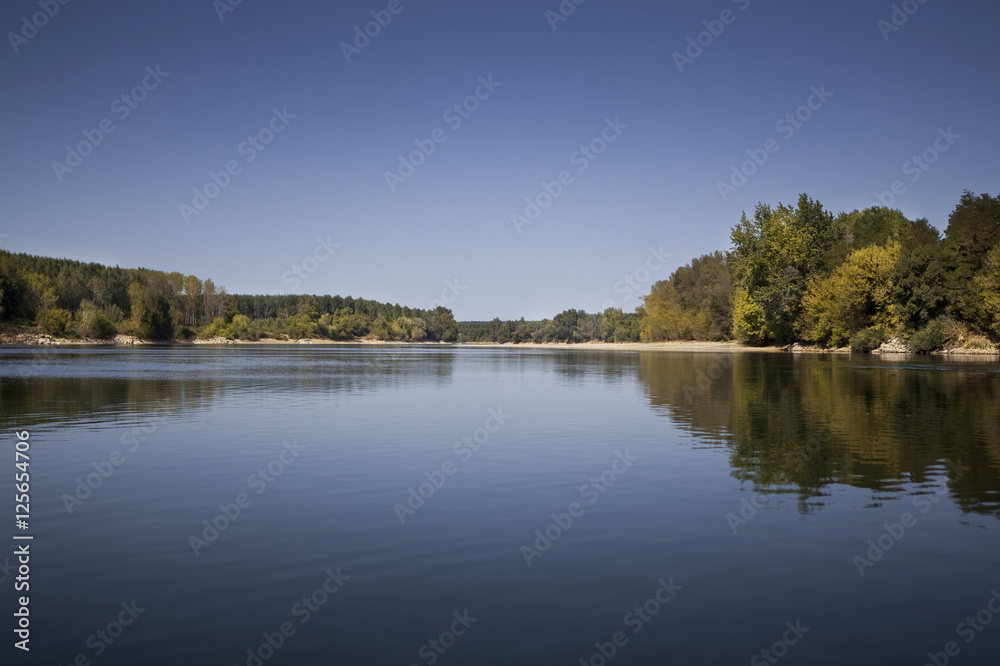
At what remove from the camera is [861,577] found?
28.0 feet

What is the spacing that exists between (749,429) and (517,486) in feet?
34.4

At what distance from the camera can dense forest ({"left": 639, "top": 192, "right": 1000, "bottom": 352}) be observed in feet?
243

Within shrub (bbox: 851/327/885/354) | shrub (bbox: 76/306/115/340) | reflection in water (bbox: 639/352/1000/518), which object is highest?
shrub (bbox: 76/306/115/340)

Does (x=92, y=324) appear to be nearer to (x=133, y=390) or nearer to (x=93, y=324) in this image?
(x=93, y=324)

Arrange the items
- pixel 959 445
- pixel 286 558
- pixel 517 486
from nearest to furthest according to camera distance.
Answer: pixel 286 558, pixel 517 486, pixel 959 445

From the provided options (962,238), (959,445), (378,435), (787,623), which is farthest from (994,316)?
(787,623)

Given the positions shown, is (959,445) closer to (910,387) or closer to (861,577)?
(861,577)

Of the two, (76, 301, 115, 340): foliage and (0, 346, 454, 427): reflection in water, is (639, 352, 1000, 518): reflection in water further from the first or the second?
(76, 301, 115, 340): foliage

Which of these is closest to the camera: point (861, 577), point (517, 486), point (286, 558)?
point (861, 577)

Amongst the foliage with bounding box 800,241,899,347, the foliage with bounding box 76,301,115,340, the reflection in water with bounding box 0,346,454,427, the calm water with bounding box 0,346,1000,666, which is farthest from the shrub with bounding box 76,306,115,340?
the calm water with bounding box 0,346,1000,666

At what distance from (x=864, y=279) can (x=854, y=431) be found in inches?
2883

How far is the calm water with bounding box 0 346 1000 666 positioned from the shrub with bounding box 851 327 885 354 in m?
72.3

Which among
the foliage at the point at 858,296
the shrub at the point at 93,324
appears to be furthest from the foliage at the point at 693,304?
the shrub at the point at 93,324

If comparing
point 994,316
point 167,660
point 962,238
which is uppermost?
point 962,238
